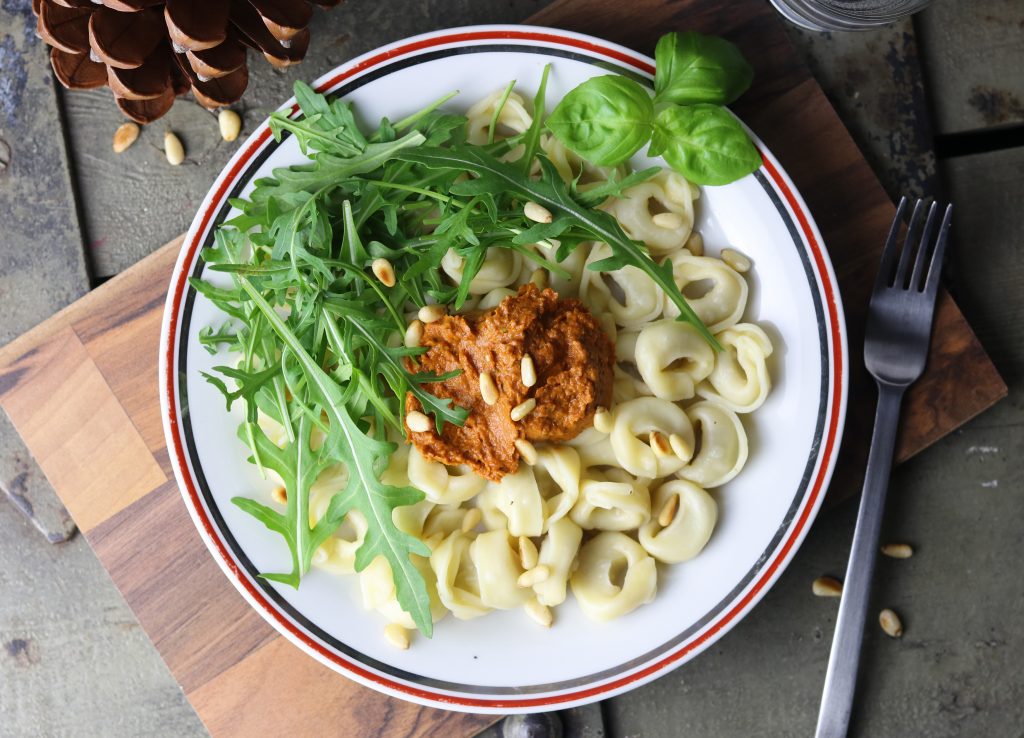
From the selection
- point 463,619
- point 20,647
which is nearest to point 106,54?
point 463,619

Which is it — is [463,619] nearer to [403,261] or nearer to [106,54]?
[403,261]

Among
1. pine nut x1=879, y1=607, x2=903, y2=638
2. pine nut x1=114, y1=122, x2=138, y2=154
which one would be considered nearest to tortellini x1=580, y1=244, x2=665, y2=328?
pine nut x1=879, y1=607, x2=903, y2=638

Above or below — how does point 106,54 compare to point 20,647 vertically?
above

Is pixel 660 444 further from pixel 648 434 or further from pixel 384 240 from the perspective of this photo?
pixel 384 240

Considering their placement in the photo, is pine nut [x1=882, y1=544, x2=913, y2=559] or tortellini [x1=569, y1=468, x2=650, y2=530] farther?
pine nut [x1=882, y1=544, x2=913, y2=559]

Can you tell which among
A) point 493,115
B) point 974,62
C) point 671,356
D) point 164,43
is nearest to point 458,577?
point 671,356

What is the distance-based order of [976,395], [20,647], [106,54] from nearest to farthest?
[106,54]
[976,395]
[20,647]

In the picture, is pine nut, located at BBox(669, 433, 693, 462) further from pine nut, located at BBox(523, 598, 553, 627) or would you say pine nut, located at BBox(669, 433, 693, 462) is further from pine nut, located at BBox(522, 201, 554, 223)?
pine nut, located at BBox(522, 201, 554, 223)
